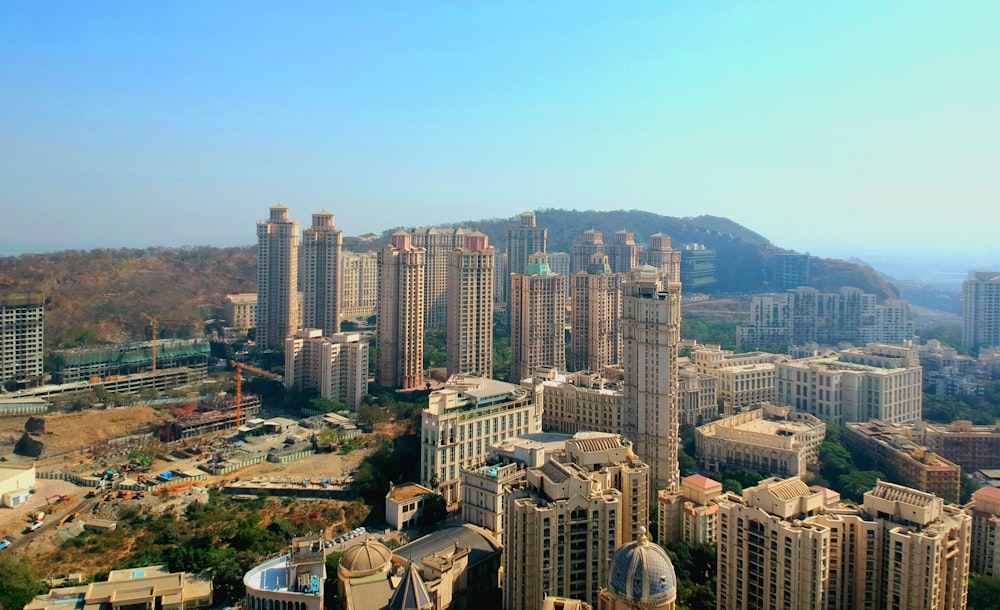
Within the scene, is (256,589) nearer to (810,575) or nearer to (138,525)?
(138,525)

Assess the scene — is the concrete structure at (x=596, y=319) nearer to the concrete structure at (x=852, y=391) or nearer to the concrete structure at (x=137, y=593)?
the concrete structure at (x=852, y=391)

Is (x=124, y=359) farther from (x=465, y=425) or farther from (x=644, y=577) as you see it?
(x=644, y=577)

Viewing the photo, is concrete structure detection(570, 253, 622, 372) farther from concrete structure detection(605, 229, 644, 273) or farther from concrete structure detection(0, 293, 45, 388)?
concrete structure detection(0, 293, 45, 388)

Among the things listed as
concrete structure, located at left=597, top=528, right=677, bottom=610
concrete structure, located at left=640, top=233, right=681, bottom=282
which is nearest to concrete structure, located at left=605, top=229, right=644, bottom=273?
concrete structure, located at left=640, top=233, right=681, bottom=282

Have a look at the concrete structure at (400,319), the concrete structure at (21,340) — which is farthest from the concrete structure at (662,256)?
the concrete structure at (21,340)

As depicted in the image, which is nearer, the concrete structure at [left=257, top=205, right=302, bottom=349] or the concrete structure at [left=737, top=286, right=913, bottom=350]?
the concrete structure at [left=257, top=205, right=302, bottom=349]

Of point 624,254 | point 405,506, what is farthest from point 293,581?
point 624,254
